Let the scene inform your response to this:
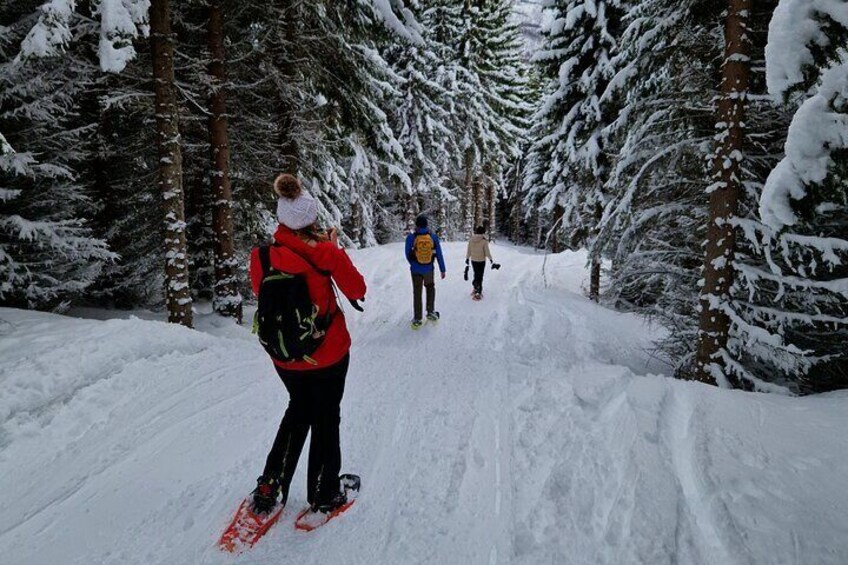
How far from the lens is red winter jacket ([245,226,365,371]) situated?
124 inches

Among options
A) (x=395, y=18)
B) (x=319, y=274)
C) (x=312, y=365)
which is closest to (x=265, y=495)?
(x=312, y=365)

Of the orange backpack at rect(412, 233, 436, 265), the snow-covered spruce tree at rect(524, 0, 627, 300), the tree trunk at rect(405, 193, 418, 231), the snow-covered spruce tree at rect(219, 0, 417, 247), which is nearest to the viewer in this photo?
the orange backpack at rect(412, 233, 436, 265)

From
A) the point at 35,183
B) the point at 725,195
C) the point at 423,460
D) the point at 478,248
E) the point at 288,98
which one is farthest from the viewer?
the point at 478,248

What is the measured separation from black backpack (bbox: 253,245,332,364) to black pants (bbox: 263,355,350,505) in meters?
0.26

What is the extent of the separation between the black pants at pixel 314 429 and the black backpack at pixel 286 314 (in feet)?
0.84

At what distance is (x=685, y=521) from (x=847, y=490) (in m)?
1.27

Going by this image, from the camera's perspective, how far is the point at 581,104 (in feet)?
52.4

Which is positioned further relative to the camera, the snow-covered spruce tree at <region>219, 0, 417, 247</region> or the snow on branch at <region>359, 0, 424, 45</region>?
the snow-covered spruce tree at <region>219, 0, 417, 247</region>

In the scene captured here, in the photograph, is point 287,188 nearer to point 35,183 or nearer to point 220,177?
point 220,177

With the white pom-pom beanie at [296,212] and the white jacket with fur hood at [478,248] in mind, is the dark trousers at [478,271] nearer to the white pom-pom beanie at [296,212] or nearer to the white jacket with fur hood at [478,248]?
the white jacket with fur hood at [478,248]

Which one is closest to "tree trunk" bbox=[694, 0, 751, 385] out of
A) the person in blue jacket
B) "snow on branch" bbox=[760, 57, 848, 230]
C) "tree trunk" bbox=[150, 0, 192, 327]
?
"snow on branch" bbox=[760, 57, 848, 230]

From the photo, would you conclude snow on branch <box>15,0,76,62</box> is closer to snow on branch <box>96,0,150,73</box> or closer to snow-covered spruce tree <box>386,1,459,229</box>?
snow on branch <box>96,0,150,73</box>

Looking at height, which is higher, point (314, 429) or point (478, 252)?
point (478, 252)

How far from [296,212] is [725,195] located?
220 inches
